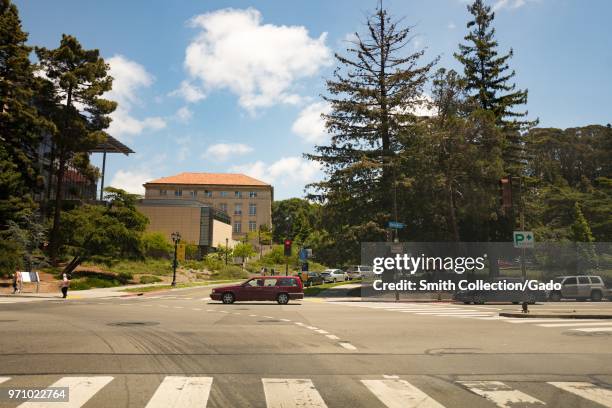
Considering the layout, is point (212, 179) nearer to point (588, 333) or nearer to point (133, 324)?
point (133, 324)

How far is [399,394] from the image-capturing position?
641 centimetres

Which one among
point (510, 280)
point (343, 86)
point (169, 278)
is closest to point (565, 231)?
point (510, 280)

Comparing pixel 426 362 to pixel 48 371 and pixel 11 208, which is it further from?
pixel 11 208

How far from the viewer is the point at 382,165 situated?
36.8 m

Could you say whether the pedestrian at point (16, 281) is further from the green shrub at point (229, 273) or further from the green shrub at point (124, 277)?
the green shrub at point (229, 273)

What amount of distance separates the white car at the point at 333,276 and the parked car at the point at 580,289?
27741mm

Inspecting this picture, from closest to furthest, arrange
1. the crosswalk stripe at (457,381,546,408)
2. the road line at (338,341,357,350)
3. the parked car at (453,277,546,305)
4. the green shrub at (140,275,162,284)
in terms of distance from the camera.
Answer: the crosswalk stripe at (457,381,546,408), the road line at (338,341,357,350), the parked car at (453,277,546,305), the green shrub at (140,275,162,284)

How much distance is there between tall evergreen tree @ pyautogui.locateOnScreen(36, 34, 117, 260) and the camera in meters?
43.5

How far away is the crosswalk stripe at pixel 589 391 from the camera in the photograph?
20.2ft

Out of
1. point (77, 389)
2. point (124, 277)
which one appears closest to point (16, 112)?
point (124, 277)

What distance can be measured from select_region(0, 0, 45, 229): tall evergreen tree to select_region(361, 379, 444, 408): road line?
37.9 metres

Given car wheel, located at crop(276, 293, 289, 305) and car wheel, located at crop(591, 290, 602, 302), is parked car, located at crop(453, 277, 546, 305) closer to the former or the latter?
car wheel, located at crop(591, 290, 602, 302)

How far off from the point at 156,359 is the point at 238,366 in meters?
1.67

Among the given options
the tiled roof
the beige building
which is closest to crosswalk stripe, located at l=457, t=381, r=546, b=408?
the beige building
